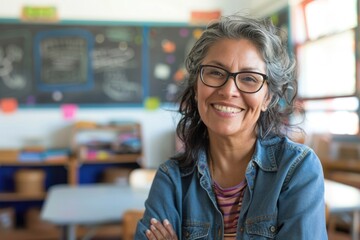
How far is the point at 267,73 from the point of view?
1259 mm

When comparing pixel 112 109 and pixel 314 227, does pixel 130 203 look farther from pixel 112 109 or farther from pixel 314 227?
pixel 112 109

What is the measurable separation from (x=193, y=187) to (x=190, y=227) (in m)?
0.12

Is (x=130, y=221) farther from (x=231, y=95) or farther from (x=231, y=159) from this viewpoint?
(x=231, y=95)

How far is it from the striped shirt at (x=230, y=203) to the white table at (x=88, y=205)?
1083 millimetres

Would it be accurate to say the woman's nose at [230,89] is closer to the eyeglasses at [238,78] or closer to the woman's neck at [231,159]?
the eyeglasses at [238,78]

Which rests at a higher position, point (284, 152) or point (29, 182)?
point (284, 152)

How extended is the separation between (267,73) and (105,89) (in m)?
3.52

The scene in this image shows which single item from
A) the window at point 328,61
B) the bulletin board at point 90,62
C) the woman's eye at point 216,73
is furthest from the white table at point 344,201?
the bulletin board at point 90,62

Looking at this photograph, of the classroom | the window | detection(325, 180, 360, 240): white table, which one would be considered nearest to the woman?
detection(325, 180, 360, 240): white table

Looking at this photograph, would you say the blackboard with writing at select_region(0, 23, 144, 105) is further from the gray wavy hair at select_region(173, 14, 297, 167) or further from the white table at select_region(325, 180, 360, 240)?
the gray wavy hair at select_region(173, 14, 297, 167)

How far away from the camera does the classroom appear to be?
394 cm

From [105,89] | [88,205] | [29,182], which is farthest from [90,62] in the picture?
[88,205]

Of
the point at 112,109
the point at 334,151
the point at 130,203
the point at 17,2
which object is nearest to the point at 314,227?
the point at 130,203

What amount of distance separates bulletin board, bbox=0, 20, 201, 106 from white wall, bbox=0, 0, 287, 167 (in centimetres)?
11
